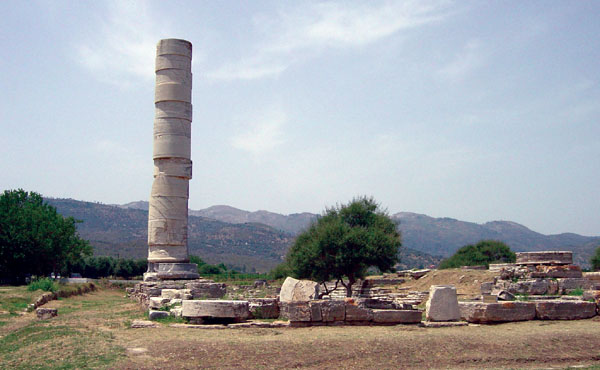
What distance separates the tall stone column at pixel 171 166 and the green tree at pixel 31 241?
14766mm

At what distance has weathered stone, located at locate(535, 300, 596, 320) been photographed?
12.4m

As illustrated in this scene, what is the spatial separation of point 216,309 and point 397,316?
3938mm

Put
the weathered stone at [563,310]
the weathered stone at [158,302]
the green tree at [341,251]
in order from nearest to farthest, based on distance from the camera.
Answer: the weathered stone at [563,310], the weathered stone at [158,302], the green tree at [341,251]

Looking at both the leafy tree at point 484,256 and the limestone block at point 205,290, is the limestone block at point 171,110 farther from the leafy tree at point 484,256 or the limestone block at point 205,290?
the leafy tree at point 484,256

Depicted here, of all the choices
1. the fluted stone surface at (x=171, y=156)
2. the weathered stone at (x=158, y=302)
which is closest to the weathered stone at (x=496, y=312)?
the weathered stone at (x=158, y=302)

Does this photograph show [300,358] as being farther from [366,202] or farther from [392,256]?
[366,202]

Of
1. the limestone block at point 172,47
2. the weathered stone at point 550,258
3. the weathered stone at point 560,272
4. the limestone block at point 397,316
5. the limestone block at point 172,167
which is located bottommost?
the limestone block at point 397,316

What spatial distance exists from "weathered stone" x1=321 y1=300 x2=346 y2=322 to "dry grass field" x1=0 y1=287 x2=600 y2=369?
0.43 m

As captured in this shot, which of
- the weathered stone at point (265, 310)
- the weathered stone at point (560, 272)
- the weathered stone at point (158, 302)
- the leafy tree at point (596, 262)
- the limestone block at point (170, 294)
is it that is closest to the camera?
the weathered stone at point (265, 310)

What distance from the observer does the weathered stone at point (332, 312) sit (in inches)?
462

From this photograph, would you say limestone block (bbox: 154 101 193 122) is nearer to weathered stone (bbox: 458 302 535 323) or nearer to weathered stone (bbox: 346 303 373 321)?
weathered stone (bbox: 346 303 373 321)

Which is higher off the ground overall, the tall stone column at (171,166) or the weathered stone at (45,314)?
the tall stone column at (171,166)

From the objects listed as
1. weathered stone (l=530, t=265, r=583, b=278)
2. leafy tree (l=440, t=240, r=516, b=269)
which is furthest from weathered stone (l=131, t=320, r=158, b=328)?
leafy tree (l=440, t=240, r=516, b=269)

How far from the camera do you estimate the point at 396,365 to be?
8.40 metres
